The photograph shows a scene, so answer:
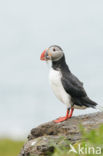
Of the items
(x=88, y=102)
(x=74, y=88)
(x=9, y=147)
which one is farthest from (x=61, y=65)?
(x=9, y=147)

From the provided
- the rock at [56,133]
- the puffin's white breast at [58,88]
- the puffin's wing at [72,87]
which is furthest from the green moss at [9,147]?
the rock at [56,133]

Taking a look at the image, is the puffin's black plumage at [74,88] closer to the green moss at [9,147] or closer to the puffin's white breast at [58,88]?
the puffin's white breast at [58,88]

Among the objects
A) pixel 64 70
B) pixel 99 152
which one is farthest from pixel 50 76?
pixel 99 152

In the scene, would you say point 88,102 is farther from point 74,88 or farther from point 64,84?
point 64,84

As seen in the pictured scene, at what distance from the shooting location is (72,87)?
865cm

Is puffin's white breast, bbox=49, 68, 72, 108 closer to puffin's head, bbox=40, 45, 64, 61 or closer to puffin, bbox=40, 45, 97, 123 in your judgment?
puffin, bbox=40, 45, 97, 123

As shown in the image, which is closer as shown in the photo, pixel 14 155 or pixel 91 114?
pixel 91 114

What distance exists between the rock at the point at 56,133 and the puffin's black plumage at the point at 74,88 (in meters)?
0.36

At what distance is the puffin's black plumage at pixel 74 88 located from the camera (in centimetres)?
865

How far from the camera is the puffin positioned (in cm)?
866

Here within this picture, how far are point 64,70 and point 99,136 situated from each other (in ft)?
13.8

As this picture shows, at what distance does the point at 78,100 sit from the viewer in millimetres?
8719

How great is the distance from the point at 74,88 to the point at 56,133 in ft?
3.75

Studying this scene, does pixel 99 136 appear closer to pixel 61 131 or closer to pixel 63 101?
pixel 61 131
